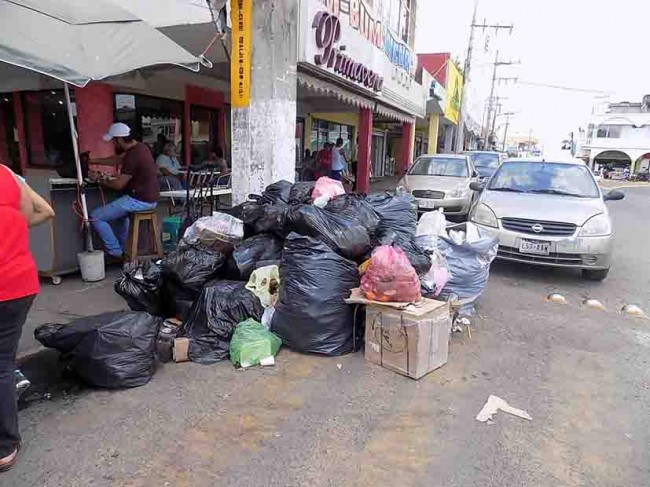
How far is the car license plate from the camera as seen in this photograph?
19.3 feet

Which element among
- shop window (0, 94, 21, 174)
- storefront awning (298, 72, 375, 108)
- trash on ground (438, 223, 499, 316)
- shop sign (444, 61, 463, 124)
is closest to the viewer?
trash on ground (438, 223, 499, 316)

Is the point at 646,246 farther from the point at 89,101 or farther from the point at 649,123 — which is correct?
the point at 649,123

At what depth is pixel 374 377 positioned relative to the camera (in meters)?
3.50

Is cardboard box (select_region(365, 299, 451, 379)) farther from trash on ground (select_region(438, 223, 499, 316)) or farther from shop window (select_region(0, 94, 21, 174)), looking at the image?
shop window (select_region(0, 94, 21, 174))

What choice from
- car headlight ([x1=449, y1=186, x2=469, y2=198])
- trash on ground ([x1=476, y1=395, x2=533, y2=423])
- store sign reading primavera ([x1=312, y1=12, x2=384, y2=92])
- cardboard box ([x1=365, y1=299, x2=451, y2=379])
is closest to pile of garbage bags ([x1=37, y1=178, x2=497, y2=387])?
cardboard box ([x1=365, y1=299, x2=451, y2=379])

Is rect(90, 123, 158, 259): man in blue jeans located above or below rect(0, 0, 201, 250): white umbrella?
below

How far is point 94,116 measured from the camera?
8203mm

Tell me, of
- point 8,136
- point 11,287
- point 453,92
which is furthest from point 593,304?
point 453,92

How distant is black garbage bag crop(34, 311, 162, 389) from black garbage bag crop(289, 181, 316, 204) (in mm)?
1992

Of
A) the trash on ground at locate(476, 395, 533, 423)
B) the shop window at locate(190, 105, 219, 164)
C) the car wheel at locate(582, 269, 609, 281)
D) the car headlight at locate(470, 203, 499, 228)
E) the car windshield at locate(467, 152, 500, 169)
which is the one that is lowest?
the trash on ground at locate(476, 395, 533, 423)

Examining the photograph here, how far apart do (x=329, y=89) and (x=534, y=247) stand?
14.8 ft

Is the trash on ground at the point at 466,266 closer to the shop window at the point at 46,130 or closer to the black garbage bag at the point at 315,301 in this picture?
the black garbage bag at the point at 315,301

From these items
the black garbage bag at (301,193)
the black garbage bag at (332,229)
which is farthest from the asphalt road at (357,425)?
the black garbage bag at (301,193)

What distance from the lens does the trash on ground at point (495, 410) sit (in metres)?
3.04
